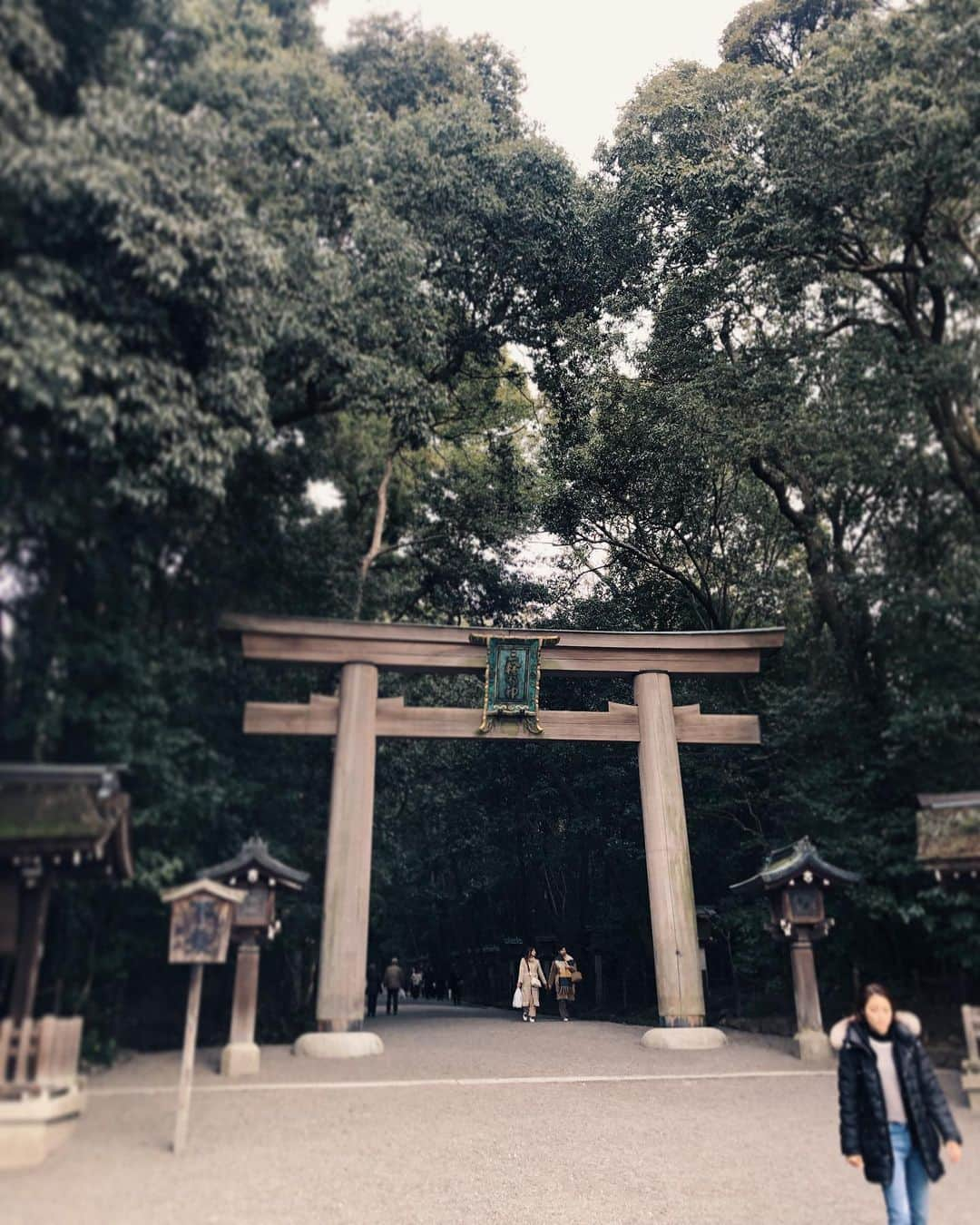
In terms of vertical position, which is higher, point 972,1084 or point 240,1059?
point 240,1059

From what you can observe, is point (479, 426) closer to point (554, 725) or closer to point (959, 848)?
point (554, 725)

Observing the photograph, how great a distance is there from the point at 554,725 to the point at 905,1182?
23.0 ft

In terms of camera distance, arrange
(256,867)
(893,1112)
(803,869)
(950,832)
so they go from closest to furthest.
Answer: (893,1112), (256,867), (950,832), (803,869)

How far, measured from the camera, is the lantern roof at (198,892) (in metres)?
5.87

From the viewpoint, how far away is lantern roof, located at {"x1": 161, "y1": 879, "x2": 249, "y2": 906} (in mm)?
5867

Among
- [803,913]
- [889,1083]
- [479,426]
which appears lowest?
[889,1083]

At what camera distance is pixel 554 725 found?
444 inches

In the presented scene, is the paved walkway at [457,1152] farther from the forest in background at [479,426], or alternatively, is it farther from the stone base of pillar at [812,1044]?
the stone base of pillar at [812,1044]

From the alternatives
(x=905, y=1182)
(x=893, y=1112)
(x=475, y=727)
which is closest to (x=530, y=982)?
(x=475, y=727)

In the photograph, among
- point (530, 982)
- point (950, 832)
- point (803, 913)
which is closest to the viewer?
point (950, 832)

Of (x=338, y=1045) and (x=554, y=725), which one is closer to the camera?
(x=338, y=1045)

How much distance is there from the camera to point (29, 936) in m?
4.98

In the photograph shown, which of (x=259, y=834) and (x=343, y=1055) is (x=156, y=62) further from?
(x=343, y=1055)

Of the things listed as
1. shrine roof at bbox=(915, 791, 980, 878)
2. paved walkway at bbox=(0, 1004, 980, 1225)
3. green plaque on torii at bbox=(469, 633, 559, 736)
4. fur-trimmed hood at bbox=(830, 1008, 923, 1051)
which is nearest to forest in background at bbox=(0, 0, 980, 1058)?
shrine roof at bbox=(915, 791, 980, 878)
